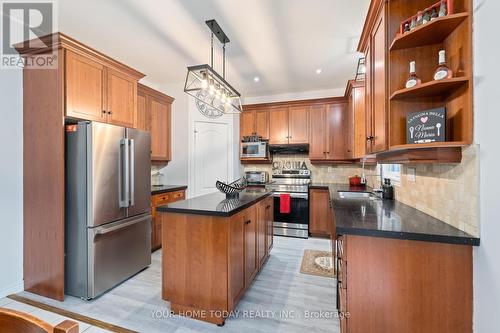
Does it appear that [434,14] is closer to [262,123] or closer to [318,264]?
[318,264]

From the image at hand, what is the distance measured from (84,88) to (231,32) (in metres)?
→ 1.64

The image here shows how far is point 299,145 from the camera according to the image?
4531 mm

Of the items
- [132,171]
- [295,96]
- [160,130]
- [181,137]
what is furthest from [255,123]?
[132,171]

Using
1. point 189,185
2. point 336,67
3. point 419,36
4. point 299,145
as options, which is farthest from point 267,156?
point 419,36

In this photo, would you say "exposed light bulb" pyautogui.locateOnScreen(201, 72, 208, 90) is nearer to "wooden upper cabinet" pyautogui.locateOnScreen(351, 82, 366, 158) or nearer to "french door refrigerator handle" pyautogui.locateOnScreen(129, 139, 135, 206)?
"french door refrigerator handle" pyautogui.locateOnScreen(129, 139, 135, 206)

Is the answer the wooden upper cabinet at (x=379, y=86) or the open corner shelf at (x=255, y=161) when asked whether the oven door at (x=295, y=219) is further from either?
the wooden upper cabinet at (x=379, y=86)

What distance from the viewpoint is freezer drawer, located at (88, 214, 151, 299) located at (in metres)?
2.14

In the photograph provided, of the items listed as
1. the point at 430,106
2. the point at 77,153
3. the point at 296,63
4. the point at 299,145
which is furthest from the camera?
the point at 299,145

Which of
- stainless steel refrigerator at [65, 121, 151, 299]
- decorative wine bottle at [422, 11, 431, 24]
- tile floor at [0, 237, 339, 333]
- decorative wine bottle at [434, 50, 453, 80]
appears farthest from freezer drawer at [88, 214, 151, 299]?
decorative wine bottle at [422, 11, 431, 24]

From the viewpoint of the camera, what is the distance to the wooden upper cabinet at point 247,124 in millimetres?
4797

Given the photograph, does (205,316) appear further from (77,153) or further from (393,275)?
(77,153)

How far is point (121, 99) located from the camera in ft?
8.85

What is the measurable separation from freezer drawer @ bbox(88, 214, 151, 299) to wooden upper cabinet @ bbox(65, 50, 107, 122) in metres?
1.15

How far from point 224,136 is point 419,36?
140 inches
